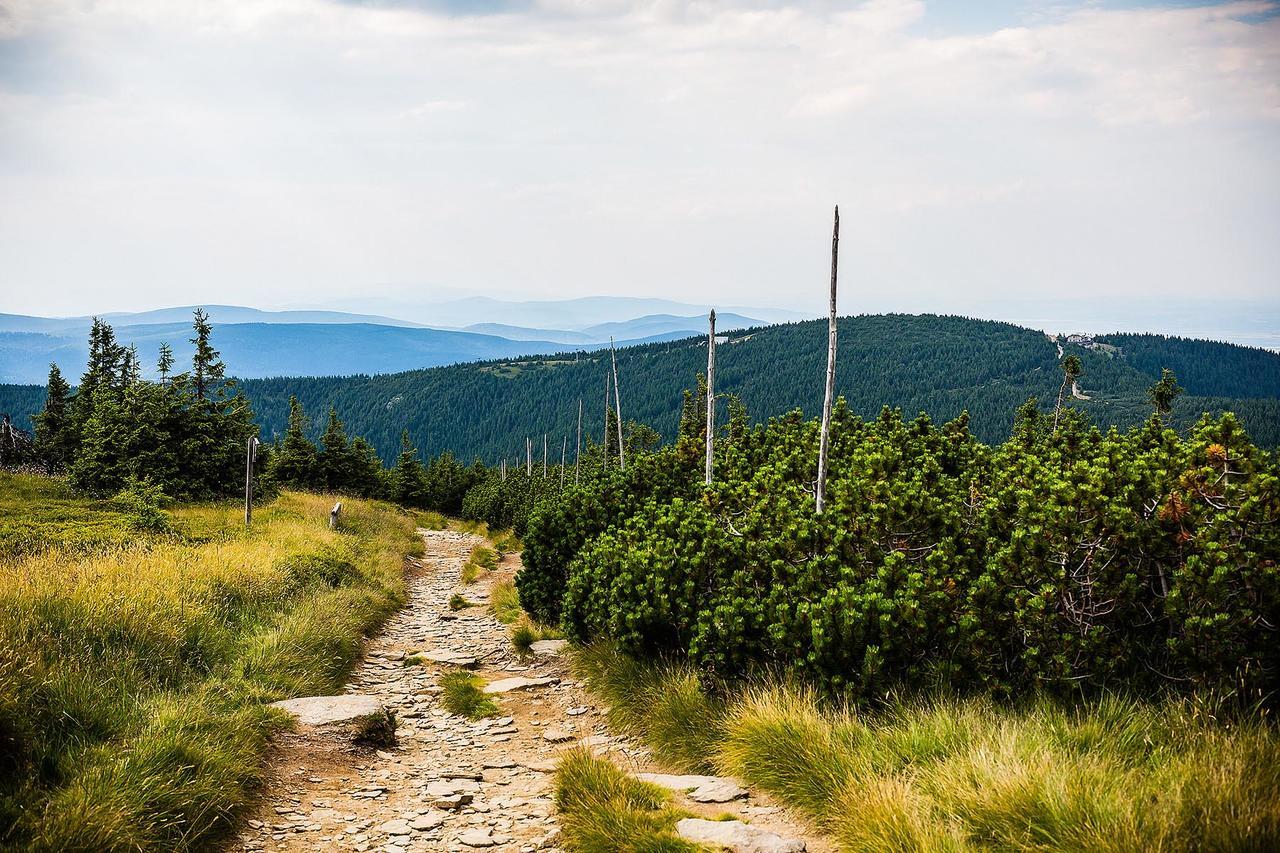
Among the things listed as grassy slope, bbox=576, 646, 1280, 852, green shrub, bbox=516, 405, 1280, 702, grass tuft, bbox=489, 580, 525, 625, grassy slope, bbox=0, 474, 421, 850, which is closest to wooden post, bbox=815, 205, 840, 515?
green shrub, bbox=516, 405, 1280, 702

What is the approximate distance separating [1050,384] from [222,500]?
653ft

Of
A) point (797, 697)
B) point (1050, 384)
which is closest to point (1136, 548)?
point (797, 697)

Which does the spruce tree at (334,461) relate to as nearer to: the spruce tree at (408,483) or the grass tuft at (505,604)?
the spruce tree at (408,483)

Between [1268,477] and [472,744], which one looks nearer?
[1268,477]

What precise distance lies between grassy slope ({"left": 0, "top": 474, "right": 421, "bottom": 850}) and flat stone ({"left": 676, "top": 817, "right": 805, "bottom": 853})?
11.1 ft

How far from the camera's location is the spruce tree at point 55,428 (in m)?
33.1

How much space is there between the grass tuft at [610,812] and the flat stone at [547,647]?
217 inches

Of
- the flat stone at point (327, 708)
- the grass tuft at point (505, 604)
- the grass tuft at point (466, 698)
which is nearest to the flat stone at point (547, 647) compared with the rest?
the grass tuft at point (466, 698)

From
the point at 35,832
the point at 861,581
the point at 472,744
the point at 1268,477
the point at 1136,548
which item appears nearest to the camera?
the point at 35,832

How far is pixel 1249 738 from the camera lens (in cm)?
454

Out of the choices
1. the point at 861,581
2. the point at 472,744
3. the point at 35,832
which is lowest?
the point at 472,744

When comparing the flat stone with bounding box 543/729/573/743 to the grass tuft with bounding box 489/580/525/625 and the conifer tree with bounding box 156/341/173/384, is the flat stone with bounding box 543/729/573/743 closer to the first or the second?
the grass tuft with bounding box 489/580/525/625

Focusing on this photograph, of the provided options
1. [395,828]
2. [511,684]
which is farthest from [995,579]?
[511,684]

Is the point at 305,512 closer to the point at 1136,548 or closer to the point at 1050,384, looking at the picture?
the point at 1136,548
